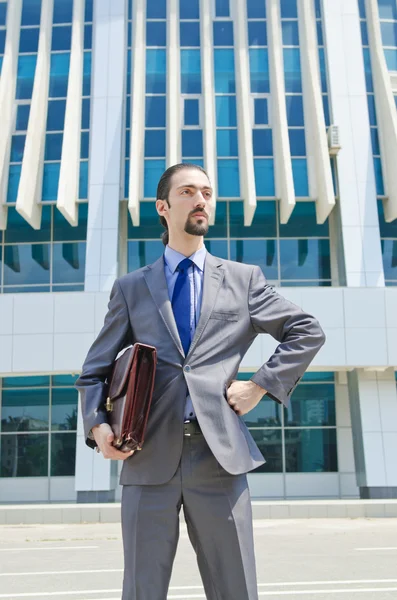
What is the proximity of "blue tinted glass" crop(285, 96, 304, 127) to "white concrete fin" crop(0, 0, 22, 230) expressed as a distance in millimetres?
8505

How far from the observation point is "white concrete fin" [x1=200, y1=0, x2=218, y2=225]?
2234 centimetres

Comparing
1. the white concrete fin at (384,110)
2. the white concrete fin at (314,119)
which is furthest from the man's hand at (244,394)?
the white concrete fin at (384,110)

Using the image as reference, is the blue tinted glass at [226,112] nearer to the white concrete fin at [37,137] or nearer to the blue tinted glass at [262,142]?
the blue tinted glass at [262,142]

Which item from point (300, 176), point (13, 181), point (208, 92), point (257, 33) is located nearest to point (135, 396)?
point (300, 176)

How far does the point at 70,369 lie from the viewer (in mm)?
20703

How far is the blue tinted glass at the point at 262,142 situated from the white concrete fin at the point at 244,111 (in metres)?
0.37

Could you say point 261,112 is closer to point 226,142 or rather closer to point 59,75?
point 226,142

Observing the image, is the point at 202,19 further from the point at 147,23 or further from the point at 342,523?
the point at 342,523

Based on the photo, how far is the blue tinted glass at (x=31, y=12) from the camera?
24.3 m

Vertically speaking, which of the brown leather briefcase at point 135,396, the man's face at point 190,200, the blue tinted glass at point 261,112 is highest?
the blue tinted glass at point 261,112

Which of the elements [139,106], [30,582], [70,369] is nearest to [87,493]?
[70,369]

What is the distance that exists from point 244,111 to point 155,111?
2859mm

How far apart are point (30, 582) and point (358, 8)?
2150cm

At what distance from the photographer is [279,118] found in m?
22.5
